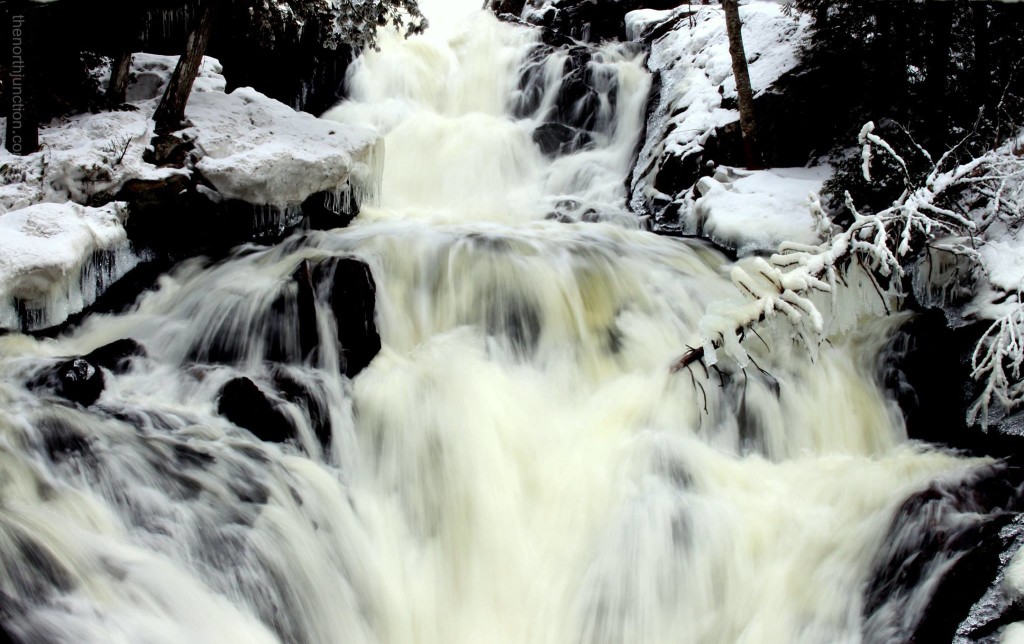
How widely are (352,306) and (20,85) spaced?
3.84 metres

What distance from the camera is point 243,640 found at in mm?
3379

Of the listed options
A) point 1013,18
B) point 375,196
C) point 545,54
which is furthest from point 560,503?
point 545,54

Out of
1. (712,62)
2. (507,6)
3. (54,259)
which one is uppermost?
(507,6)

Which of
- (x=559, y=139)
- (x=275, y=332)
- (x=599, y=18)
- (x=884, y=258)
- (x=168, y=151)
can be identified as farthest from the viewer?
(x=599, y=18)

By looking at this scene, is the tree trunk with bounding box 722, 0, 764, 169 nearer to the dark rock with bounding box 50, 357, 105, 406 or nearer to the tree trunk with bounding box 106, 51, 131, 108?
the tree trunk with bounding box 106, 51, 131, 108

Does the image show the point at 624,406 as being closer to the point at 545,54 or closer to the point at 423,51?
the point at 545,54

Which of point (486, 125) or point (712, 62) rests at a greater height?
point (712, 62)

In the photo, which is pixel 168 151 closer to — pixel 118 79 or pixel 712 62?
pixel 118 79

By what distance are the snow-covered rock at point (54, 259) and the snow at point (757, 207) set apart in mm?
5690

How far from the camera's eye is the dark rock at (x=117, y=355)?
17.1 feet

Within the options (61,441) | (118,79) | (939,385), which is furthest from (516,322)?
(118,79)

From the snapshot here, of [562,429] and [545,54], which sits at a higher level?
[545,54]

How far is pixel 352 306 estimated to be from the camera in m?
5.71

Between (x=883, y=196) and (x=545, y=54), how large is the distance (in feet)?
23.7
